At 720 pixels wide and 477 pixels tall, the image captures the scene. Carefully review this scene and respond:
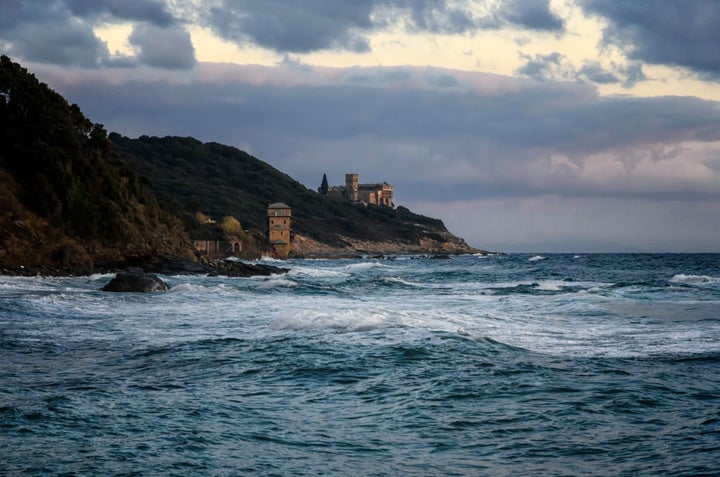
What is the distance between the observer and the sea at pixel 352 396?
823 centimetres

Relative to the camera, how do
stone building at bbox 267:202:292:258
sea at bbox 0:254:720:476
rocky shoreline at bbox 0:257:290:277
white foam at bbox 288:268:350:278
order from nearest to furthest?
sea at bbox 0:254:720:476, rocky shoreline at bbox 0:257:290:277, white foam at bbox 288:268:350:278, stone building at bbox 267:202:292:258

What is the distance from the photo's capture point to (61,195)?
5194 centimetres

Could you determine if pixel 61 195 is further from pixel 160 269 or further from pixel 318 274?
pixel 318 274

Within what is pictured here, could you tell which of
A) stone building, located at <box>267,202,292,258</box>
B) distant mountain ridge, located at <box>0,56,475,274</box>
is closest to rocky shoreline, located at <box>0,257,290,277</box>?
distant mountain ridge, located at <box>0,56,475,274</box>

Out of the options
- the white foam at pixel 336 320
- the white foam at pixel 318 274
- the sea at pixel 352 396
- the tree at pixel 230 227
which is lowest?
the white foam at pixel 318 274

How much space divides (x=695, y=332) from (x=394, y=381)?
1194 centimetres

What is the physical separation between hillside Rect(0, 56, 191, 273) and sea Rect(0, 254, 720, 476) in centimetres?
2582

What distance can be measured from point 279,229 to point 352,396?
12986 cm

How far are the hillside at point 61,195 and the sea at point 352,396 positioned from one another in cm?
2582

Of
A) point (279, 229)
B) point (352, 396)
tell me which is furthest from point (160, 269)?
point (279, 229)

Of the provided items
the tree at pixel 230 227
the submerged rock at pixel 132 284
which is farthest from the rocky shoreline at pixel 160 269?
the tree at pixel 230 227

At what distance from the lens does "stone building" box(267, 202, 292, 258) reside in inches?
5425

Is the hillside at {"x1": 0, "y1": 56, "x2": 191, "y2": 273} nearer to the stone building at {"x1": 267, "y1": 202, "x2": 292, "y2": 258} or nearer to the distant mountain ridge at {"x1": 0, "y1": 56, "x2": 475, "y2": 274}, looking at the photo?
the distant mountain ridge at {"x1": 0, "y1": 56, "x2": 475, "y2": 274}

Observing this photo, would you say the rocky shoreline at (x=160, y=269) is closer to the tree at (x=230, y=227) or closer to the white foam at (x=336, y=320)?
the white foam at (x=336, y=320)
